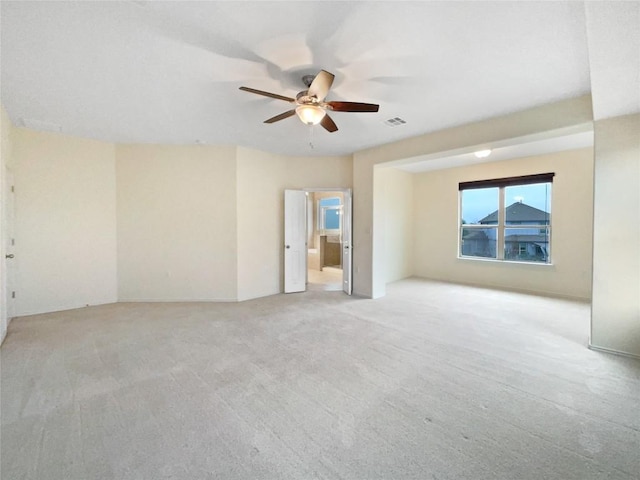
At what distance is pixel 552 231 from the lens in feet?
18.5

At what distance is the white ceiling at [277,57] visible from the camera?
190 centimetres

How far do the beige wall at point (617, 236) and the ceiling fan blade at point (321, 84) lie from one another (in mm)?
2978

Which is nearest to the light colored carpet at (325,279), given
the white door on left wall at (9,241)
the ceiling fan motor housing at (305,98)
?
the ceiling fan motor housing at (305,98)

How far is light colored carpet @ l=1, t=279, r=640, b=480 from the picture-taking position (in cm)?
163

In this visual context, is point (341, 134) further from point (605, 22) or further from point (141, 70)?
point (605, 22)

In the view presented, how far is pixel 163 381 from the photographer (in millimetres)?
2480

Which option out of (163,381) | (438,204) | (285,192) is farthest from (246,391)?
(438,204)

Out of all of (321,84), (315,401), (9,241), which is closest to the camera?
(315,401)

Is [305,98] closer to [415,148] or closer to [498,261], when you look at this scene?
[415,148]

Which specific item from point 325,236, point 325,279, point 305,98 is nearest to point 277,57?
point 305,98

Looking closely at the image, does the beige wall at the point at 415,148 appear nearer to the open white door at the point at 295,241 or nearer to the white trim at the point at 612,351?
the open white door at the point at 295,241

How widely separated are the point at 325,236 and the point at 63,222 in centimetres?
629

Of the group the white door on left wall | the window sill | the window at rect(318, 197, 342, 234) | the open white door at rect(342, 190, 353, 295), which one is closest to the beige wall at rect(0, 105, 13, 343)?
the white door on left wall

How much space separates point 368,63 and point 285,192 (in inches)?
137
